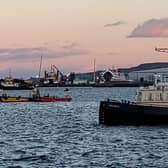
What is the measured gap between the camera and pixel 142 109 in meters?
74.2

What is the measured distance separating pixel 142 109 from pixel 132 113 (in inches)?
56.8

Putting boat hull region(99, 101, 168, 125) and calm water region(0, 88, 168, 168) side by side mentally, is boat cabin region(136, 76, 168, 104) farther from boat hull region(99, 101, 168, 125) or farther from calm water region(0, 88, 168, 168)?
calm water region(0, 88, 168, 168)

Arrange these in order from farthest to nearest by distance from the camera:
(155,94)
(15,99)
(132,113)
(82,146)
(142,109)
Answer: (15,99), (155,94), (132,113), (142,109), (82,146)

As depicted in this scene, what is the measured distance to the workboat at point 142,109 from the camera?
244 feet

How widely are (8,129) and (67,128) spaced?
5.90 m

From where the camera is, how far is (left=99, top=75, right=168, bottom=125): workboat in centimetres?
7425

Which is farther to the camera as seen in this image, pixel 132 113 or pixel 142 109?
pixel 132 113

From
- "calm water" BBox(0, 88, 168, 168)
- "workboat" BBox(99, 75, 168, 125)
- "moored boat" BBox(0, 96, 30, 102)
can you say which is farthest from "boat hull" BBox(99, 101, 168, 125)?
"moored boat" BBox(0, 96, 30, 102)

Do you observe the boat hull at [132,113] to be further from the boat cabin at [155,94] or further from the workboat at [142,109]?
the boat cabin at [155,94]

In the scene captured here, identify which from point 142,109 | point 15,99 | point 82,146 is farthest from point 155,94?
point 15,99

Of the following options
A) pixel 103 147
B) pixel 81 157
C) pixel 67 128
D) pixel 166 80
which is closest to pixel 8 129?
pixel 67 128

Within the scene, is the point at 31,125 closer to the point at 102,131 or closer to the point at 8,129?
the point at 8,129

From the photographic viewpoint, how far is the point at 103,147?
5716 cm

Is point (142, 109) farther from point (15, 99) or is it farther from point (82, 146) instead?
point (15, 99)
